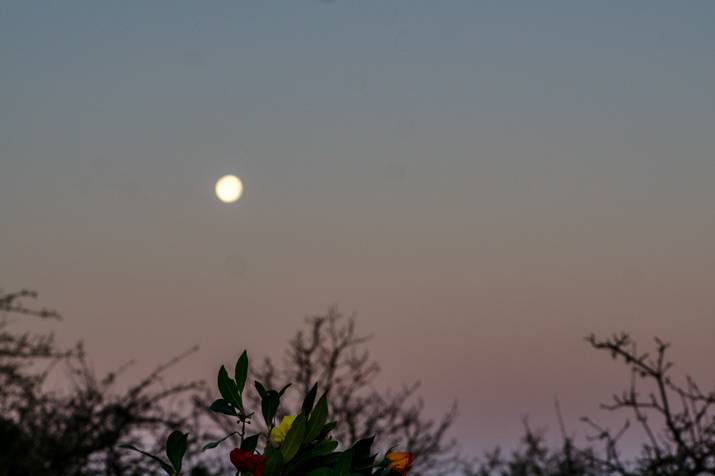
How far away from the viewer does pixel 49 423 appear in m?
14.1

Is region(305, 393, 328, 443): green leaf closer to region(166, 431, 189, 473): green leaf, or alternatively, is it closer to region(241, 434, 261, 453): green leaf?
region(241, 434, 261, 453): green leaf

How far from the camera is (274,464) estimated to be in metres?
3.28

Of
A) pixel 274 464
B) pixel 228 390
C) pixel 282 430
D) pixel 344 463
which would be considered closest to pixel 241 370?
pixel 228 390

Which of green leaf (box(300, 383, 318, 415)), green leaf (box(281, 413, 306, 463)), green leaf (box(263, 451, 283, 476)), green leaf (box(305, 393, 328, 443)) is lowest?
green leaf (box(263, 451, 283, 476))

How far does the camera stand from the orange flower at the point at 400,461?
3365mm

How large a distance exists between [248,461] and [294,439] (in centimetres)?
19

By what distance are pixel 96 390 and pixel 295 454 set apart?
1205 cm

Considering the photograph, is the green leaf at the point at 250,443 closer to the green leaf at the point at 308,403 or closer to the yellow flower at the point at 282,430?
the yellow flower at the point at 282,430

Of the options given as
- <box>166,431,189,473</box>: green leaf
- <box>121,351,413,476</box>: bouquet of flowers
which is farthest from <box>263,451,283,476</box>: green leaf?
<box>166,431,189,473</box>: green leaf

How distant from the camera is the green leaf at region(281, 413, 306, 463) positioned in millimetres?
3330

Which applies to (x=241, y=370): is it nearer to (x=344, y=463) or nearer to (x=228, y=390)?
(x=228, y=390)

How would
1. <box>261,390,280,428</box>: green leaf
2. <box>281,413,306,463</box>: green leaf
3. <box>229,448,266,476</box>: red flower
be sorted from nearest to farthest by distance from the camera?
<box>229,448,266,476</box>: red flower → <box>281,413,306,463</box>: green leaf → <box>261,390,280,428</box>: green leaf

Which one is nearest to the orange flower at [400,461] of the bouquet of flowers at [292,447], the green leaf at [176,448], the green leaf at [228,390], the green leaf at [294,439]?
the bouquet of flowers at [292,447]

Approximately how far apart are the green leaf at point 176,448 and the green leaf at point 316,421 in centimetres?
39
